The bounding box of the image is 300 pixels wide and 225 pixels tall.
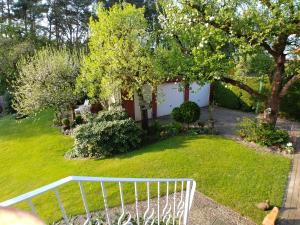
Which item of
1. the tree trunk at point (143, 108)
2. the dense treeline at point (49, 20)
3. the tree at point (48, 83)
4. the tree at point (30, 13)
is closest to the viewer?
the tree trunk at point (143, 108)

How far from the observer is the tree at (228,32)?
927cm

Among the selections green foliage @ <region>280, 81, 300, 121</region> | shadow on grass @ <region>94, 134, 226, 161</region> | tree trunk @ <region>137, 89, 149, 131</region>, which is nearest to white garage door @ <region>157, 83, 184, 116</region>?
tree trunk @ <region>137, 89, 149, 131</region>

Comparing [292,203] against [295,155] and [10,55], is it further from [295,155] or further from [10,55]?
[10,55]

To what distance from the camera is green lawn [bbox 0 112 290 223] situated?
314 inches

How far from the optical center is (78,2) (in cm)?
2948

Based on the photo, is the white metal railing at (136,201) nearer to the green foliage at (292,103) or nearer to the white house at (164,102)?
the white house at (164,102)

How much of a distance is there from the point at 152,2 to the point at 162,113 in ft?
53.5

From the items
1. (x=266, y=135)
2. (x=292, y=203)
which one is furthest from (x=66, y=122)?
(x=292, y=203)

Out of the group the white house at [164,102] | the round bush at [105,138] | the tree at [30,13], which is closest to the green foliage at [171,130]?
→ the round bush at [105,138]

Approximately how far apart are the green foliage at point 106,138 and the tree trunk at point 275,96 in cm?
579

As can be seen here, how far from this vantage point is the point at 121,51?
11.9 m

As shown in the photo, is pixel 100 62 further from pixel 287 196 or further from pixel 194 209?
pixel 287 196

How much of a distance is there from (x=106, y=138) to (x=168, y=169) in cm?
339

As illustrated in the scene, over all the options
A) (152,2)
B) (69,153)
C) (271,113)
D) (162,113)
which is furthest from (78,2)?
(271,113)
